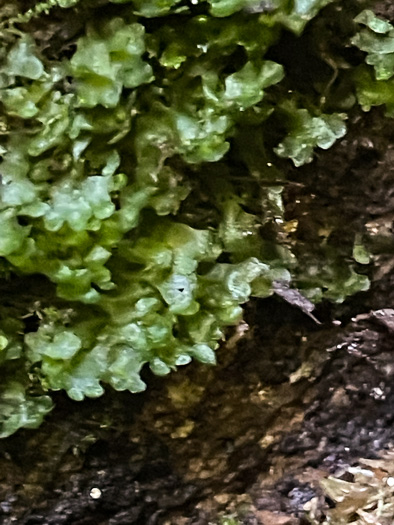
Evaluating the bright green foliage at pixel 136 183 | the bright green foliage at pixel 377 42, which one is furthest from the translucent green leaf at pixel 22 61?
the bright green foliage at pixel 377 42

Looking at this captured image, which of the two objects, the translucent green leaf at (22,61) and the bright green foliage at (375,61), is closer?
the translucent green leaf at (22,61)

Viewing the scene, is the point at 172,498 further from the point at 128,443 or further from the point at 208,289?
the point at 208,289

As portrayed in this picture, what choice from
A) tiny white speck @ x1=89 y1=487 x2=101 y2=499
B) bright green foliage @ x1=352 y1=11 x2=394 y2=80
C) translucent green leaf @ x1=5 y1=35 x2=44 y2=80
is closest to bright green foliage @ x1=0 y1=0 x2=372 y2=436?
translucent green leaf @ x1=5 y1=35 x2=44 y2=80

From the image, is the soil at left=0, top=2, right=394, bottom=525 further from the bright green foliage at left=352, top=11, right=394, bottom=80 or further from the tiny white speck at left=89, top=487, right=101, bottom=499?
the bright green foliage at left=352, top=11, right=394, bottom=80

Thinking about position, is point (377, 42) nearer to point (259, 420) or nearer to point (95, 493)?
point (259, 420)

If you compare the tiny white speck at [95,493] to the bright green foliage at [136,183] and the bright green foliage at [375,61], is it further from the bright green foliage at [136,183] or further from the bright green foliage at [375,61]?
the bright green foliage at [375,61]

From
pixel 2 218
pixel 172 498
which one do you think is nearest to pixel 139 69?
pixel 2 218
